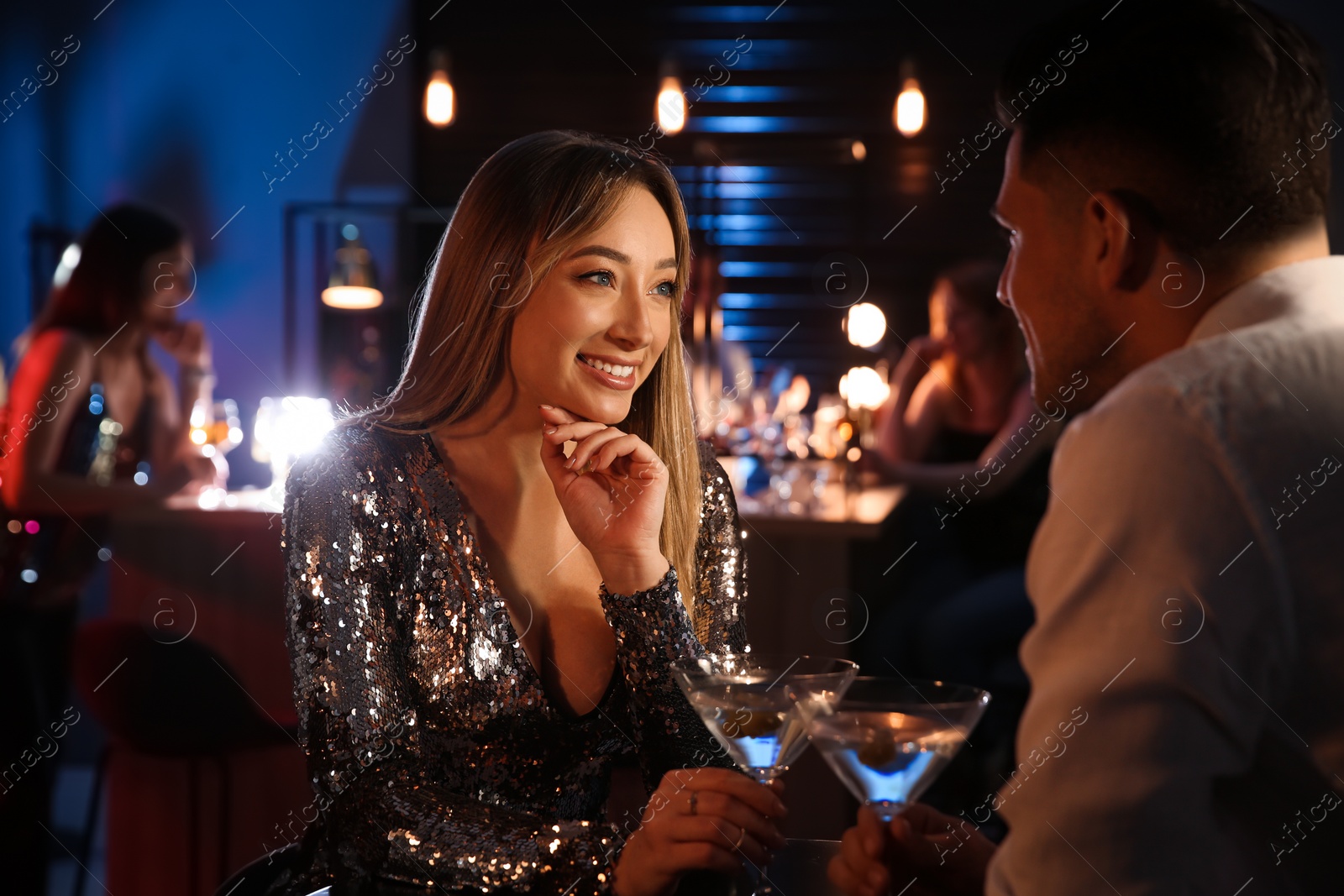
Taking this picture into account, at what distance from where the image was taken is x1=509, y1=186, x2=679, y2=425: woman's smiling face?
1.75 m

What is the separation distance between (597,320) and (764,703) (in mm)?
719

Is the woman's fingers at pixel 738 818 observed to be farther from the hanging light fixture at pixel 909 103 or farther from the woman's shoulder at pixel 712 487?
the hanging light fixture at pixel 909 103

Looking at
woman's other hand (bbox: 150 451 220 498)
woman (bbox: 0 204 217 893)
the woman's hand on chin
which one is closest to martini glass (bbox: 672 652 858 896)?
the woman's hand on chin

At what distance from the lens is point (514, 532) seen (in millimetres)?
1851

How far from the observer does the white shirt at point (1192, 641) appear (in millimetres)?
882

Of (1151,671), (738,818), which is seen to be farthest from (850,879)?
(1151,671)

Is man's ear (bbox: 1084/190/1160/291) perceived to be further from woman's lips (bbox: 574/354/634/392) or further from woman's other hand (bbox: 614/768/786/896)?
woman's lips (bbox: 574/354/634/392)

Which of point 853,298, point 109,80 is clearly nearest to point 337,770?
point 109,80

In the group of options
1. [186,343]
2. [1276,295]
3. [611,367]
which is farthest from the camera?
[186,343]

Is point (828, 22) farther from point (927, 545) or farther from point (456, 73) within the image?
point (927, 545)

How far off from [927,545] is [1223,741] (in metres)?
3.79

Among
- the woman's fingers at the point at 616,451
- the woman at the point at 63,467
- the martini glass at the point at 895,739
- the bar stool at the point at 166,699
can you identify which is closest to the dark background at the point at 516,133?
the woman at the point at 63,467

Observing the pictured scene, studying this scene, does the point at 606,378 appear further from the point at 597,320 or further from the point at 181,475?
the point at 181,475

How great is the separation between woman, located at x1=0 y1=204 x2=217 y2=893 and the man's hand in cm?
278
